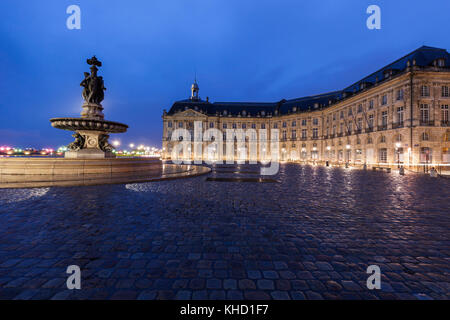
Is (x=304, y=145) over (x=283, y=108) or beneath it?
beneath

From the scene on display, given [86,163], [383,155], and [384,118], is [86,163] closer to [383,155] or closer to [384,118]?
[383,155]

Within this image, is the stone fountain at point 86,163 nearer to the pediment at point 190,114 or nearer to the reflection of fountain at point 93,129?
the reflection of fountain at point 93,129

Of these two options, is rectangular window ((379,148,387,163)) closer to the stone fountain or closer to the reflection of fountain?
the stone fountain

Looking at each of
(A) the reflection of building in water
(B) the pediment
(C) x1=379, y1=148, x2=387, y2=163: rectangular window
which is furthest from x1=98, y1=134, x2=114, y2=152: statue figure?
(B) the pediment

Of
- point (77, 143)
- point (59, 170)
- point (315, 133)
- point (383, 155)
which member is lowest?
point (59, 170)

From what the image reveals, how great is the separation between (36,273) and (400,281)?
203 inches

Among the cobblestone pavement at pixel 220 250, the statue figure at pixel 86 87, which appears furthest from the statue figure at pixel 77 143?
the cobblestone pavement at pixel 220 250

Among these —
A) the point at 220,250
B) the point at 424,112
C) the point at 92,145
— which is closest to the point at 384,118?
the point at 424,112

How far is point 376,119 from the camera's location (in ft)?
115

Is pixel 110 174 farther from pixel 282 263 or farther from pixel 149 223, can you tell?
pixel 282 263

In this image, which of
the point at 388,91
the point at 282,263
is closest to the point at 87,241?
the point at 282,263

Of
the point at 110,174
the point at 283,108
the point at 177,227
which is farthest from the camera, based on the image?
the point at 283,108

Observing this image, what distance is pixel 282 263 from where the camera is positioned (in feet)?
10.7

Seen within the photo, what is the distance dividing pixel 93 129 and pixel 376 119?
42.2 m
